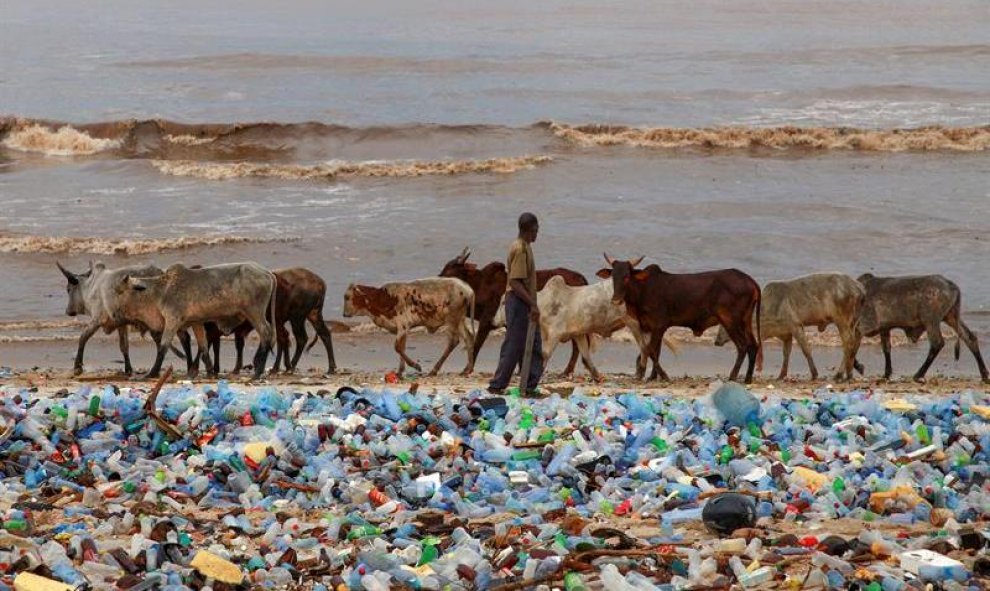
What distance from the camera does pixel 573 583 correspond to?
772 centimetres

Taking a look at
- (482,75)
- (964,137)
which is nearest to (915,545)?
(964,137)

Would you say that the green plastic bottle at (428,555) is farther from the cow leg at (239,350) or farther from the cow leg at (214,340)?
the cow leg at (239,350)

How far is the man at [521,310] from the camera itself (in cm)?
1311

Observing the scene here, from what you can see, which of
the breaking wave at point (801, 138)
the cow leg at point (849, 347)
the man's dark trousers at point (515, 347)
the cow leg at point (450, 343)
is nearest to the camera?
the man's dark trousers at point (515, 347)

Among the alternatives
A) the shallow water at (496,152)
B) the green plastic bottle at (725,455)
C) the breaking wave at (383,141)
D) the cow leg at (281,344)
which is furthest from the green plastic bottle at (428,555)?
the breaking wave at (383,141)

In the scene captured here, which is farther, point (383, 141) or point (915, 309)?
point (383, 141)

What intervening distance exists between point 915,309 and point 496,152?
17.8 meters

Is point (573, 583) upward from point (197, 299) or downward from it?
downward

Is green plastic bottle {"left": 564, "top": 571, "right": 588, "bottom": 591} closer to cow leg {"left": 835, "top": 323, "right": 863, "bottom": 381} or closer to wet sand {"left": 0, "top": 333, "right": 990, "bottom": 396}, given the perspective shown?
wet sand {"left": 0, "top": 333, "right": 990, "bottom": 396}

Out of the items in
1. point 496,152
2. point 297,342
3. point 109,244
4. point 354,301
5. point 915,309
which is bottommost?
point 297,342

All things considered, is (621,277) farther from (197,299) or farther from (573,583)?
(573,583)

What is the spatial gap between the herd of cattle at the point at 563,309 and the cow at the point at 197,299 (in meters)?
0.01

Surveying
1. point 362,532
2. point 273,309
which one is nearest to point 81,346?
point 273,309

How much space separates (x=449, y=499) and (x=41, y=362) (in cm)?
913
